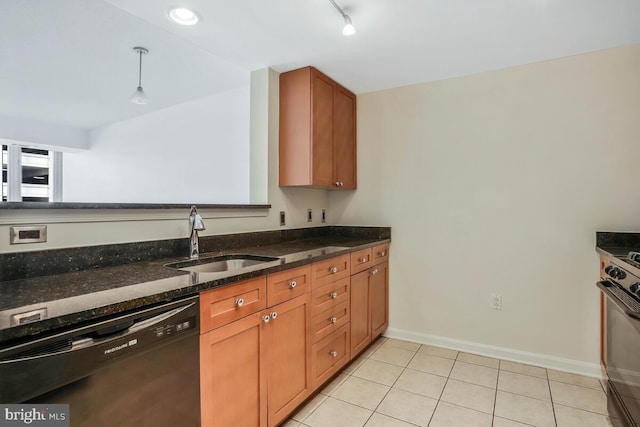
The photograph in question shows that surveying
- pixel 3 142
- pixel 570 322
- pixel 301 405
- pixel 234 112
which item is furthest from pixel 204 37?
pixel 3 142

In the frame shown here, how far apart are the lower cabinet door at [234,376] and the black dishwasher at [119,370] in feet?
0.17

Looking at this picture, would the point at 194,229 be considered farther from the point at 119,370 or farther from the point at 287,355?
the point at 119,370

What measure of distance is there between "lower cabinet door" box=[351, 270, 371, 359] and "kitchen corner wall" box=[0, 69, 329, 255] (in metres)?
0.77

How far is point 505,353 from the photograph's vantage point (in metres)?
2.60

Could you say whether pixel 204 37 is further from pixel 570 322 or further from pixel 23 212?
pixel 570 322

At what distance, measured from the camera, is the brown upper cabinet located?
8.55 feet

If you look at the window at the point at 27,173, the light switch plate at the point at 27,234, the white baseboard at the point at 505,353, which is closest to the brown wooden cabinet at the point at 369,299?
the white baseboard at the point at 505,353

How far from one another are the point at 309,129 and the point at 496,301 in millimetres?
1986

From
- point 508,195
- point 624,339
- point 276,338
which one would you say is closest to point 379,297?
point 508,195

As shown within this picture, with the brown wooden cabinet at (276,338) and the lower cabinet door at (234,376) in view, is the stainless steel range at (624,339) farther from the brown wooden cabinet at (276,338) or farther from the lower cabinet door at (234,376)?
the lower cabinet door at (234,376)

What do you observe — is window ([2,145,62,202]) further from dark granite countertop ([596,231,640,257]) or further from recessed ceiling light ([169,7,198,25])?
dark granite countertop ([596,231,640,257])

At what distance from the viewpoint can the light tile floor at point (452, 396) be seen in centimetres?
185

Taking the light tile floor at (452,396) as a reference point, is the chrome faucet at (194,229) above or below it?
above

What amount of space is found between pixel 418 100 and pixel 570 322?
206 cm
